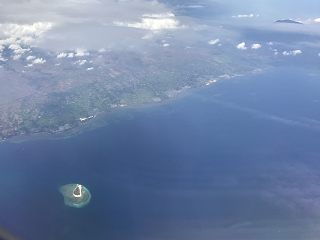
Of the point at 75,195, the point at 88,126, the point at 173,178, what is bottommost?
the point at 173,178

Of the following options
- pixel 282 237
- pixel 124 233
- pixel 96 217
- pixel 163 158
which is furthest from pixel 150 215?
pixel 282 237

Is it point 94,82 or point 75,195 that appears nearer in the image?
point 75,195

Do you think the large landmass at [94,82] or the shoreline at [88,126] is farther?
the large landmass at [94,82]

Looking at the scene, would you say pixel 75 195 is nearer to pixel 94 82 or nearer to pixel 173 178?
pixel 173 178

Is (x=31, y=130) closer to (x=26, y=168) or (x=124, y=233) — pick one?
(x=26, y=168)

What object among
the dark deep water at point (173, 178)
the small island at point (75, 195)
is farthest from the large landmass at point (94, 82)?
the small island at point (75, 195)

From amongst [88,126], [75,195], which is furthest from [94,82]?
[75,195]

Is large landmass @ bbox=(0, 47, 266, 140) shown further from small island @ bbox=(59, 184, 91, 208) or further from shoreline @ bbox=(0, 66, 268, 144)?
small island @ bbox=(59, 184, 91, 208)

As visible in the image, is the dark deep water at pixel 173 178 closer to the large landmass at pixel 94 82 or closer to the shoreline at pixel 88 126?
the shoreline at pixel 88 126
